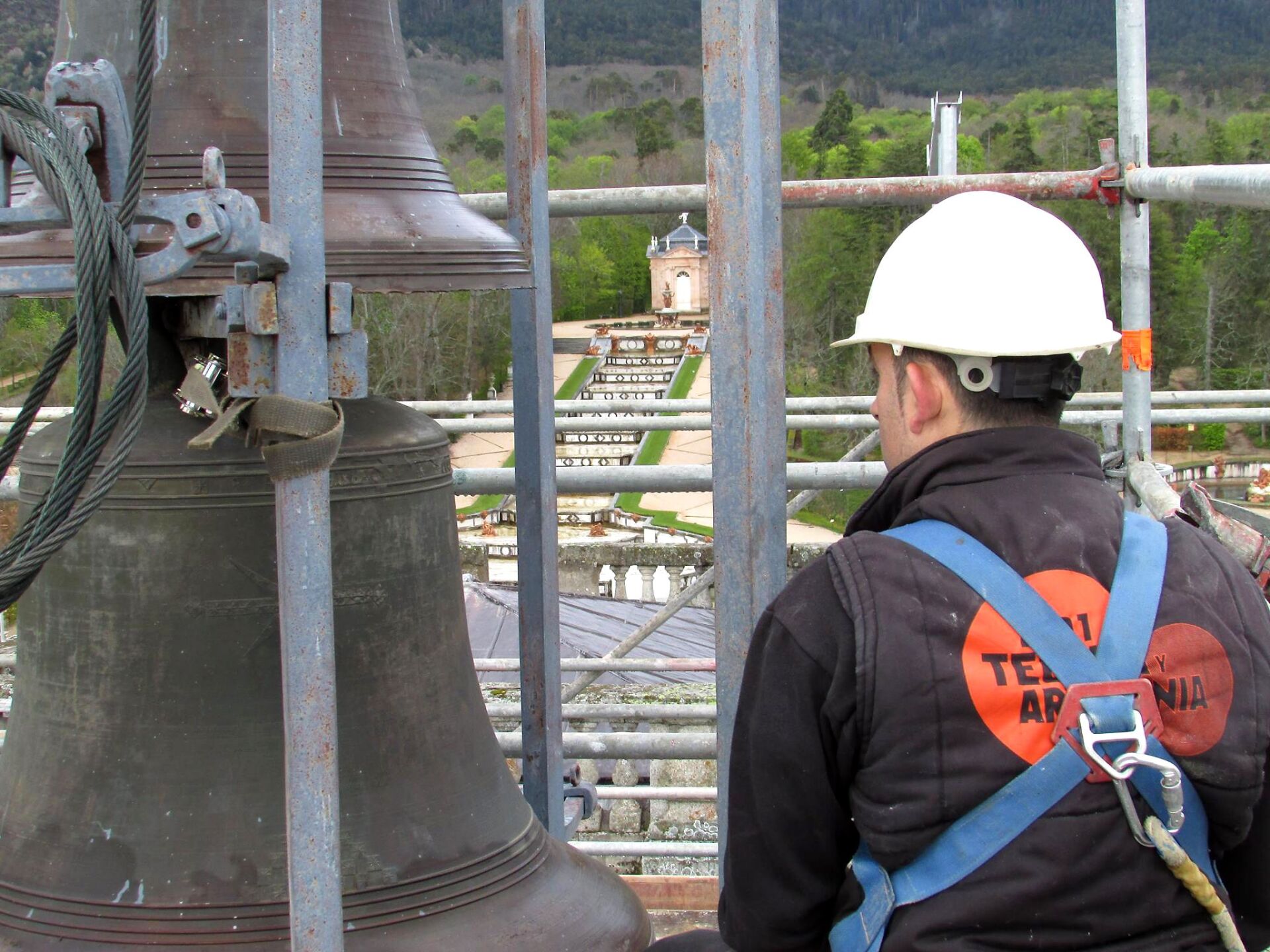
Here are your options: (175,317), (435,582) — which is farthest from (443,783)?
(175,317)

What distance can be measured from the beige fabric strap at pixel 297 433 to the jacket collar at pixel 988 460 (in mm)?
703

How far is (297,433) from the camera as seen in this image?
1.76m

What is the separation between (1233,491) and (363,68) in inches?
1105

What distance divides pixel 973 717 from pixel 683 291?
7031 cm

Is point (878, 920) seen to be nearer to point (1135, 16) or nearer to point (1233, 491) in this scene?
point (1135, 16)

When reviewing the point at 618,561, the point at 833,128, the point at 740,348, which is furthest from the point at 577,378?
the point at 740,348

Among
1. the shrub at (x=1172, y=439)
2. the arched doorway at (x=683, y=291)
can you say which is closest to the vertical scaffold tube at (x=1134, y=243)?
the shrub at (x=1172, y=439)

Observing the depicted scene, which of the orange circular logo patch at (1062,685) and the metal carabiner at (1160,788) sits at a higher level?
the orange circular logo patch at (1062,685)

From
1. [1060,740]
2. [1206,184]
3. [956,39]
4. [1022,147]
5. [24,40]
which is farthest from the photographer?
[956,39]

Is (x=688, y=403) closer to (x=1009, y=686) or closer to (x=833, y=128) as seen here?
(x=1009, y=686)

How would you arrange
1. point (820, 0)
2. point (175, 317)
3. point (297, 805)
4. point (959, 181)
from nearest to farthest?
point (297, 805)
point (175, 317)
point (959, 181)
point (820, 0)

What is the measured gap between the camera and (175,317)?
2.25 meters

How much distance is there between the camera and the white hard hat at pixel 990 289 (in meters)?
1.71

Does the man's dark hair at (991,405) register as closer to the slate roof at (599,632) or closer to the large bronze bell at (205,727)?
the large bronze bell at (205,727)
